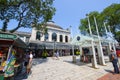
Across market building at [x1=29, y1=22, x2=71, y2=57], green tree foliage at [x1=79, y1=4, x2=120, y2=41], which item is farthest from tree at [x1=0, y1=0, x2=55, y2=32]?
green tree foliage at [x1=79, y1=4, x2=120, y2=41]

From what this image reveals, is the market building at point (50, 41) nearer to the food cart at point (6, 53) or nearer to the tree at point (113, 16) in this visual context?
the tree at point (113, 16)

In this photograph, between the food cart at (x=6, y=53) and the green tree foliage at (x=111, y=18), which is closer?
the food cart at (x=6, y=53)

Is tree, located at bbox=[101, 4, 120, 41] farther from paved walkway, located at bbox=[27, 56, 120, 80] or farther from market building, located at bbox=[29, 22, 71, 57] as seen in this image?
paved walkway, located at bbox=[27, 56, 120, 80]

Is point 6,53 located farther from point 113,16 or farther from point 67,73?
point 113,16

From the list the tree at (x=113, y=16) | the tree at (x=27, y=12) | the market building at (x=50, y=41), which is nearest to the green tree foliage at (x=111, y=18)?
the tree at (x=113, y=16)

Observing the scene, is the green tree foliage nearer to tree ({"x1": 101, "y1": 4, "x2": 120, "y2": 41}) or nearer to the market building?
tree ({"x1": 101, "y1": 4, "x2": 120, "y2": 41})

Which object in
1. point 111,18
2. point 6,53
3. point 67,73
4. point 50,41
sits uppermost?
point 111,18

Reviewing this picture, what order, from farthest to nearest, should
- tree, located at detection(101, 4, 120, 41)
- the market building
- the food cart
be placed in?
tree, located at detection(101, 4, 120, 41), the market building, the food cart

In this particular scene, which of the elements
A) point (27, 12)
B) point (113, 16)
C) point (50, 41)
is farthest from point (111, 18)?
point (27, 12)

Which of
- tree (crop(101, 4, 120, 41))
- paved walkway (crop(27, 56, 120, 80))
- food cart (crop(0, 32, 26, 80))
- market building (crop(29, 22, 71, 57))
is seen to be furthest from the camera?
tree (crop(101, 4, 120, 41))

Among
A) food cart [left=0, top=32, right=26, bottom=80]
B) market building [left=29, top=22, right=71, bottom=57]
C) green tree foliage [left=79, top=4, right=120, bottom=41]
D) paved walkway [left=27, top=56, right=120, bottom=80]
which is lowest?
paved walkway [left=27, top=56, right=120, bottom=80]

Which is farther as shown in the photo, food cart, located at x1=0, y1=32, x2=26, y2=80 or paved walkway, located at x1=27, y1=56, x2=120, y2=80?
paved walkway, located at x1=27, y1=56, x2=120, y2=80

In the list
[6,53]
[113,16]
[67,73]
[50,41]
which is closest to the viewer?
[6,53]

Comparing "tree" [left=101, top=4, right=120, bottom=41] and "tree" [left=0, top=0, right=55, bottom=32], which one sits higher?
"tree" [left=101, top=4, right=120, bottom=41]
